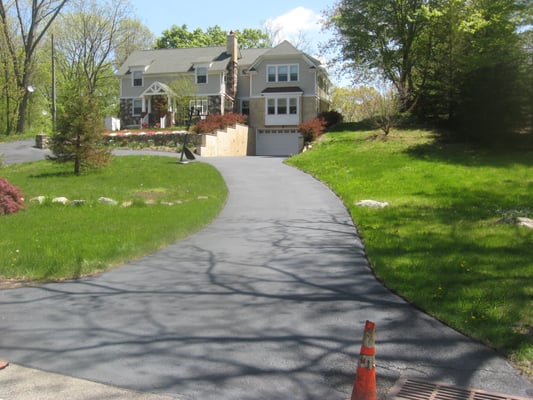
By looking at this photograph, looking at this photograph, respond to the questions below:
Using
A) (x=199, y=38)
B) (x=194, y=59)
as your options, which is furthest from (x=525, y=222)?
(x=199, y=38)

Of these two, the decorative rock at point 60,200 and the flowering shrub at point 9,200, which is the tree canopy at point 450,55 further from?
A: the flowering shrub at point 9,200

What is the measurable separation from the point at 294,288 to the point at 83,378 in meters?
3.18

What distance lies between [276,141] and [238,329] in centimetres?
3802

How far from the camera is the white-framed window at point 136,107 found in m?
46.3

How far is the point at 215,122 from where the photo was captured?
3431cm

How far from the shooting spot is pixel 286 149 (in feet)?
140

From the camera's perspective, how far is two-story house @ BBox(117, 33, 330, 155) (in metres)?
42.3

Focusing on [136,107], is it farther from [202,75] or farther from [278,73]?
[278,73]

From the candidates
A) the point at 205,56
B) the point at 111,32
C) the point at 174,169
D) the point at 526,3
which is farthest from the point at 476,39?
the point at 111,32

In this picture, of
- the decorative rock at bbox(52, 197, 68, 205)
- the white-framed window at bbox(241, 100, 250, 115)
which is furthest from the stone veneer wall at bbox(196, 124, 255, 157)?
the decorative rock at bbox(52, 197, 68, 205)

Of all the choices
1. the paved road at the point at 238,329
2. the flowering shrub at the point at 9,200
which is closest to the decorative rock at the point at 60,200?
the flowering shrub at the point at 9,200

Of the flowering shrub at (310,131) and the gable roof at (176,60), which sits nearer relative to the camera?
the flowering shrub at (310,131)

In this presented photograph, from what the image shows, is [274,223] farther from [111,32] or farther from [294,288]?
[111,32]

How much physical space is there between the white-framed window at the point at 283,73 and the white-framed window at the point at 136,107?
12121mm
